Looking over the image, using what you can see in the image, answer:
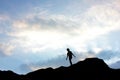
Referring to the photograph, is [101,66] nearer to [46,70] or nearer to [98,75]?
[98,75]

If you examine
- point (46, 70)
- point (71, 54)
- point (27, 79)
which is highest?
point (71, 54)

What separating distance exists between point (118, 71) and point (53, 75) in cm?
1371

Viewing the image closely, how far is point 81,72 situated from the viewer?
46.8 metres

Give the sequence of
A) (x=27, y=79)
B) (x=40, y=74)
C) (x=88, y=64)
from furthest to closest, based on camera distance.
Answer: (x=88, y=64) < (x=40, y=74) < (x=27, y=79)

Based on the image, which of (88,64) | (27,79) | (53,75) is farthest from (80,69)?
(27,79)

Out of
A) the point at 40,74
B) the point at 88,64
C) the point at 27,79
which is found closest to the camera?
the point at 27,79

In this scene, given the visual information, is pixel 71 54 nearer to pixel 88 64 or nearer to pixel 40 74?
pixel 88 64

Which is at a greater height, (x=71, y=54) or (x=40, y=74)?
(x=71, y=54)

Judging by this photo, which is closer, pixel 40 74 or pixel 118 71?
pixel 40 74

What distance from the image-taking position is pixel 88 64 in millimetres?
47938

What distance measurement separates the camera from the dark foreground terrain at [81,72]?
4441cm

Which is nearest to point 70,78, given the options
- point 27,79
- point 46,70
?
point 46,70

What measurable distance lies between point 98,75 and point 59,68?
25.7ft

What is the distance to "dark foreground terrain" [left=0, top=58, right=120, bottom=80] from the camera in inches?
1748
